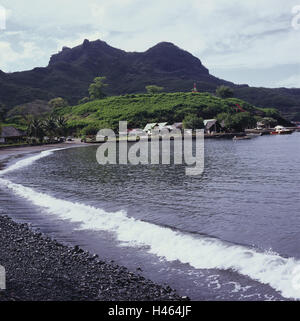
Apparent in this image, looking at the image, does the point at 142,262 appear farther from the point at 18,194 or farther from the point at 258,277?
the point at 18,194

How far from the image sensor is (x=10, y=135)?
111 meters

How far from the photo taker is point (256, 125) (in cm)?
19150

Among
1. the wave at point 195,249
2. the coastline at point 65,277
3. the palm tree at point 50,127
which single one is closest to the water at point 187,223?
the wave at point 195,249

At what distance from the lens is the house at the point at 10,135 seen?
355 ft

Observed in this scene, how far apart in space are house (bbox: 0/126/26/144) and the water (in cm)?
7464

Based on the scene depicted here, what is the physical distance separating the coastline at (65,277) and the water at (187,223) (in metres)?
0.88

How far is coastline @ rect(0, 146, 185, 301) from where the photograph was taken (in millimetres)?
A: 11539

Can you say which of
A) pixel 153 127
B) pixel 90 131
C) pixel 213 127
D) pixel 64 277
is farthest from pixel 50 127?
pixel 64 277

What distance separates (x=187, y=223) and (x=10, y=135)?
4093 inches

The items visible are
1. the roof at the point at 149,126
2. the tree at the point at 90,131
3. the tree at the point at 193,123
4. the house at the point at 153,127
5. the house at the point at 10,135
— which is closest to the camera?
the house at the point at 10,135

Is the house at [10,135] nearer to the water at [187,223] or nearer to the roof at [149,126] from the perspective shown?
the roof at [149,126]

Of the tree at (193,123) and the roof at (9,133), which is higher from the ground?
the tree at (193,123)

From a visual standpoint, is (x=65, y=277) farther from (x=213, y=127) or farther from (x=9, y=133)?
(x=213, y=127)

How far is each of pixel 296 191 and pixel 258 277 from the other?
18139 mm
